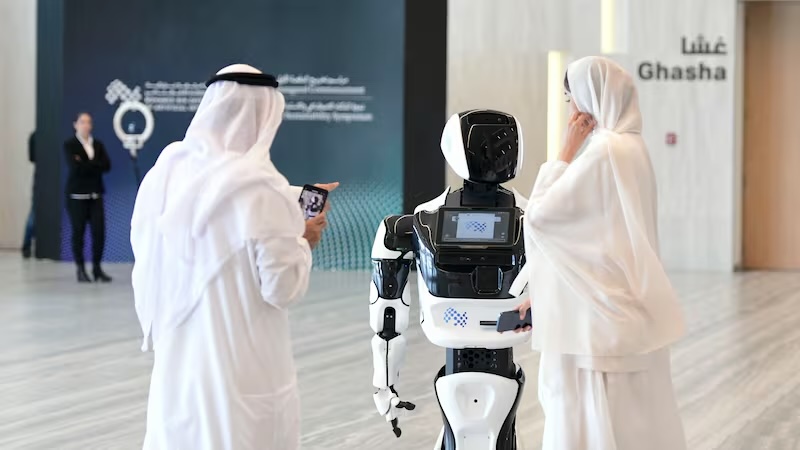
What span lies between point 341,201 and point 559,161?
914 cm

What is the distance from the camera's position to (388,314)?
4.36 metres

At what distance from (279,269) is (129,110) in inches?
404

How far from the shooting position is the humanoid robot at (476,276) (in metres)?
3.94

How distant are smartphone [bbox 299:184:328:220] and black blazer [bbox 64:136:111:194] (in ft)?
26.9

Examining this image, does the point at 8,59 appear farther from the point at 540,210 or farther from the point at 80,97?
the point at 540,210

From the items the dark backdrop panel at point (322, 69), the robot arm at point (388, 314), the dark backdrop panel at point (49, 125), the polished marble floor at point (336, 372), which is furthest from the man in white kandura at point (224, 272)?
the dark backdrop panel at point (49, 125)

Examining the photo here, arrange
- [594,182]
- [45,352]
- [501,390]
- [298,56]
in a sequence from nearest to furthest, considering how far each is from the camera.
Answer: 1. [594,182]
2. [501,390]
3. [45,352]
4. [298,56]

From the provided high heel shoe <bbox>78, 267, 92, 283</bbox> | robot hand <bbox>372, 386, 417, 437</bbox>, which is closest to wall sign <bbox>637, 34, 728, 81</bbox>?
high heel shoe <bbox>78, 267, 92, 283</bbox>

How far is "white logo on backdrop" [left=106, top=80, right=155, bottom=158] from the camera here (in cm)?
1295

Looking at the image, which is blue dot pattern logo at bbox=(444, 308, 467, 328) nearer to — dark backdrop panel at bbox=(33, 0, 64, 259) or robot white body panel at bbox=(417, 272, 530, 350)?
robot white body panel at bbox=(417, 272, 530, 350)

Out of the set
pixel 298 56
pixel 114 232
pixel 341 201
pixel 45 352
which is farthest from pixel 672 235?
pixel 45 352

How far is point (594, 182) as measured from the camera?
3.37 m

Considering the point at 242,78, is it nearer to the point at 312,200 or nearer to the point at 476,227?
the point at 312,200

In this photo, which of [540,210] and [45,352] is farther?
[45,352]
